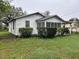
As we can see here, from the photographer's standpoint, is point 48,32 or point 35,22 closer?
point 48,32

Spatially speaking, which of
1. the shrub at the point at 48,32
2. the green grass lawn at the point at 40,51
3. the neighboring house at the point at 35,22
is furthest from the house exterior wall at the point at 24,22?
the green grass lawn at the point at 40,51

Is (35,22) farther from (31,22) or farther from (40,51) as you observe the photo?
(40,51)

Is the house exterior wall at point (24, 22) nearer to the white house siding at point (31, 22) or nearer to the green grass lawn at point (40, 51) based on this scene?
the white house siding at point (31, 22)

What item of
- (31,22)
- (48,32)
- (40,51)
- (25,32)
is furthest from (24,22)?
(40,51)

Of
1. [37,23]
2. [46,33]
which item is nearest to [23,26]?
[37,23]

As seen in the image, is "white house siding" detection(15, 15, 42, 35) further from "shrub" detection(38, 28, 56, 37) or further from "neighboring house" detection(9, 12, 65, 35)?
"shrub" detection(38, 28, 56, 37)

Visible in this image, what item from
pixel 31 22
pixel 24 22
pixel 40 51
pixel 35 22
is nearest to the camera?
pixel 40 51

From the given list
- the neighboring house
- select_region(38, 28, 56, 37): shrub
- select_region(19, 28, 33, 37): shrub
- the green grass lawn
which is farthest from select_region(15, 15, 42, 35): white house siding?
the green grass lawn

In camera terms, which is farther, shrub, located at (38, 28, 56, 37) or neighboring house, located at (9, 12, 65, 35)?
neighboring house, located at (9, 12, 65, 35)

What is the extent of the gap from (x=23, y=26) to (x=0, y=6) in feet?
14.8

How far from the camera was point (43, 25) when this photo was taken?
25.9m

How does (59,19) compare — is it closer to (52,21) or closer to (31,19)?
(52,21)

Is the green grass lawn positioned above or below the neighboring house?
below

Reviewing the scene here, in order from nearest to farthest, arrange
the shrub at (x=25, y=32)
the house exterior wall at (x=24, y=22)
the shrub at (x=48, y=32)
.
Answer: the shrub at (x=48, y=32) → the shrub at (x=25, y=32) → the house exterior wall at (x=24, y=22)
